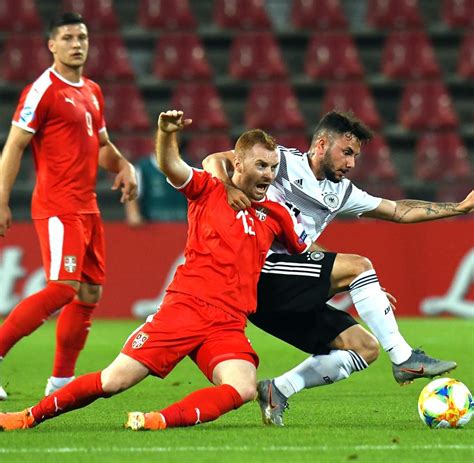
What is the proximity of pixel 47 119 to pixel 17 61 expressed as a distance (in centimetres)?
840

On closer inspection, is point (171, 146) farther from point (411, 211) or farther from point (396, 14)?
point (396, 14)

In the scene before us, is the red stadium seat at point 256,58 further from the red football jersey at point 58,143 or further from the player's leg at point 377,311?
the player's leg at point 377,311

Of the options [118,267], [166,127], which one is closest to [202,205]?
[166,127]

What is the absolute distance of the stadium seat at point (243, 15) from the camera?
15664mm

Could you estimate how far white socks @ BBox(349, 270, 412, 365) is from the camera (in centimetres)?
586

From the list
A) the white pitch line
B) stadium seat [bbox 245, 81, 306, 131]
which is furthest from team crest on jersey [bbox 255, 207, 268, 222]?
stadium seat [bbox 245, 81, 306, 131]

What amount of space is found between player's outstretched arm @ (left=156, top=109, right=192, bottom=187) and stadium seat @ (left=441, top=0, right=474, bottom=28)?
36.6 feet

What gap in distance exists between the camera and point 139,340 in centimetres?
543

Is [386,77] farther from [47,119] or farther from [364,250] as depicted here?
[47,119]

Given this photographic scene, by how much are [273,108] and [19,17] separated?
3441 millimetres

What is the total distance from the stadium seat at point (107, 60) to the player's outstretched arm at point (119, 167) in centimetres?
770

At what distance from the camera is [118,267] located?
12.3m

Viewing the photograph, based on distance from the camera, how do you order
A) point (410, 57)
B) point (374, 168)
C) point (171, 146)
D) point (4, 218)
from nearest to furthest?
point (171, 146) → point (4, 218) → point (374, 168) → point (410, 57)

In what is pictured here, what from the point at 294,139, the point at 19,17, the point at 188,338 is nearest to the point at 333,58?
the point at 294,139
